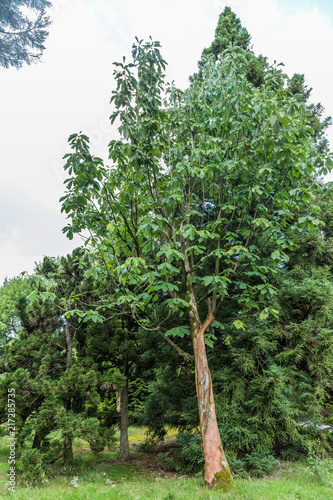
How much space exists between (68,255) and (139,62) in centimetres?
544

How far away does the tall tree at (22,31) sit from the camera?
21.7 feet

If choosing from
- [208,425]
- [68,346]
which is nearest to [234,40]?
[68,346]

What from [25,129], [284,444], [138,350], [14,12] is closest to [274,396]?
[284,444]

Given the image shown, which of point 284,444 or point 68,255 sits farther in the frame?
point 68,255

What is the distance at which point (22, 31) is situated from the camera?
7.03m

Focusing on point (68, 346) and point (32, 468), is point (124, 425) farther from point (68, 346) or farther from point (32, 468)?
point (32, 468)

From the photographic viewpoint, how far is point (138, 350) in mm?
8234

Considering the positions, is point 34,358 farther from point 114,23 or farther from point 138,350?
point 114,23

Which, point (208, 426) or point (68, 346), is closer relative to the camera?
point (208, 426)

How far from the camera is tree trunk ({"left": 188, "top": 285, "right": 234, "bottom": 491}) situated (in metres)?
4.01

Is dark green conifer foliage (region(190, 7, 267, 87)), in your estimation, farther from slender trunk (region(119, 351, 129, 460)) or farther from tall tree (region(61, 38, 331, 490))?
slender trunk (region(119, 351, 129, 460))

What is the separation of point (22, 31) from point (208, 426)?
10.1 meters

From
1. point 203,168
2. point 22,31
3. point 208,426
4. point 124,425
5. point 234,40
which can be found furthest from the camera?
point 234,40

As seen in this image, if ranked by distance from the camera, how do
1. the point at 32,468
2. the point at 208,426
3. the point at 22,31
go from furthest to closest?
the point at 22,31, the point at 32,468, the point at 208,426
